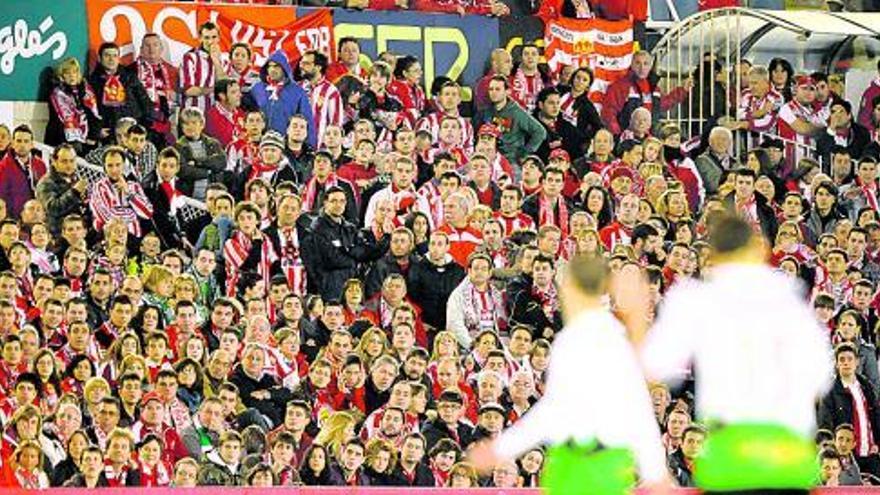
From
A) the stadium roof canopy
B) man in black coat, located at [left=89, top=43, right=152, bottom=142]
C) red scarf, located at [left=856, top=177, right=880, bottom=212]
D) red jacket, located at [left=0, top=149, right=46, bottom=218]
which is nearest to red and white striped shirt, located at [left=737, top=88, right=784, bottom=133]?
the stadium roof canopy

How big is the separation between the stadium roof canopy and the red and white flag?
1056mm

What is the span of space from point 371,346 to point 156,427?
2.11 metres

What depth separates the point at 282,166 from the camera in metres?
21.2

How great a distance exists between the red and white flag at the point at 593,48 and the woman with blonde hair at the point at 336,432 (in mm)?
6205

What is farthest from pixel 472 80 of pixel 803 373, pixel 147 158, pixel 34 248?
pixel 803 373

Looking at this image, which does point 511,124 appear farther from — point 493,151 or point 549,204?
point 549,204

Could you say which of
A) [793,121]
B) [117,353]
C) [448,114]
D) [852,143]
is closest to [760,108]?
[793,121]

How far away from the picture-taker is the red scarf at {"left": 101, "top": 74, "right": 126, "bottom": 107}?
21.0m

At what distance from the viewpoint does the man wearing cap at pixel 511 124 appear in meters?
22.6

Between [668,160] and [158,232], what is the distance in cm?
548

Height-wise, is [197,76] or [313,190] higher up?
[197,76]

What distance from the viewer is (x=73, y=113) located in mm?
20922

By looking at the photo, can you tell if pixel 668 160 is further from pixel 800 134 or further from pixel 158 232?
pixel 158 232

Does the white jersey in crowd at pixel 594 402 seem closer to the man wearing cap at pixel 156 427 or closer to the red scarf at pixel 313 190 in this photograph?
the man wearing cap at pixel 156 427
